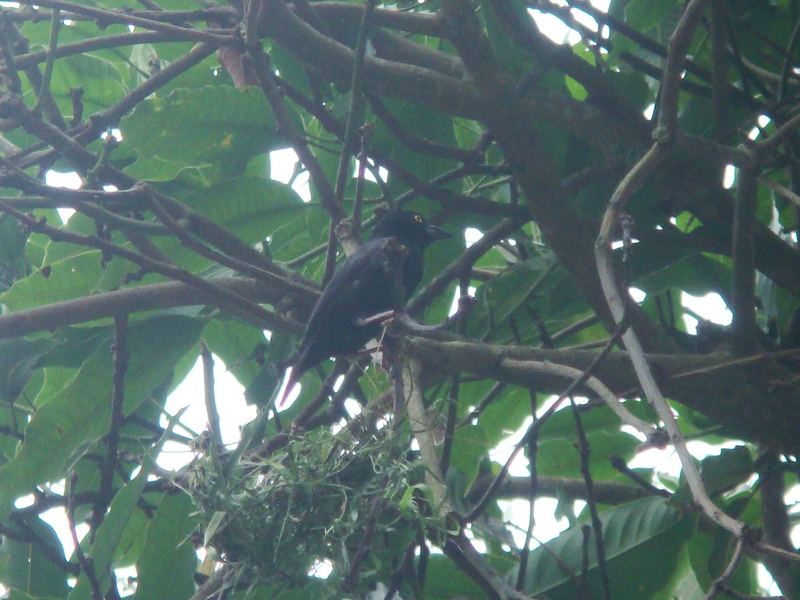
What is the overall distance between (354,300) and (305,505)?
132 cm

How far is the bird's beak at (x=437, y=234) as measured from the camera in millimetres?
3682

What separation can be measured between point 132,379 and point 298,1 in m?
1.42

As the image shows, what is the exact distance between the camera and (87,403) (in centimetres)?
301

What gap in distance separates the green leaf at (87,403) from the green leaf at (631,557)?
1430 millimetres

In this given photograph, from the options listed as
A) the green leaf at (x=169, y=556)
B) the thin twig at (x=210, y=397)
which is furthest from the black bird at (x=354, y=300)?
the green leaf at (x=169, y=556)

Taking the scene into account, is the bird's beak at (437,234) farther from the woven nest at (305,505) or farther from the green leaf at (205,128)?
the woven nest at (305,505)

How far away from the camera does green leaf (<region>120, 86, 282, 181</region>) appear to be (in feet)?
9.91

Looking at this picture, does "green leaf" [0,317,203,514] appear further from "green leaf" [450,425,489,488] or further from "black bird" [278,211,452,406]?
"green leaf" [450,425,489,488]

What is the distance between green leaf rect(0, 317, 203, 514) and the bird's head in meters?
1.08

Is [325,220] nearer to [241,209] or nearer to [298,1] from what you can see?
[241,209]

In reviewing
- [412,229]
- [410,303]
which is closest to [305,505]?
[410,303]

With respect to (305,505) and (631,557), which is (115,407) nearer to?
(305,505)

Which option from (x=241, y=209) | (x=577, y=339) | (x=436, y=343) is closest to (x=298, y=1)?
(x=241, y=209)

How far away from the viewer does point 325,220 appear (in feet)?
11.3
